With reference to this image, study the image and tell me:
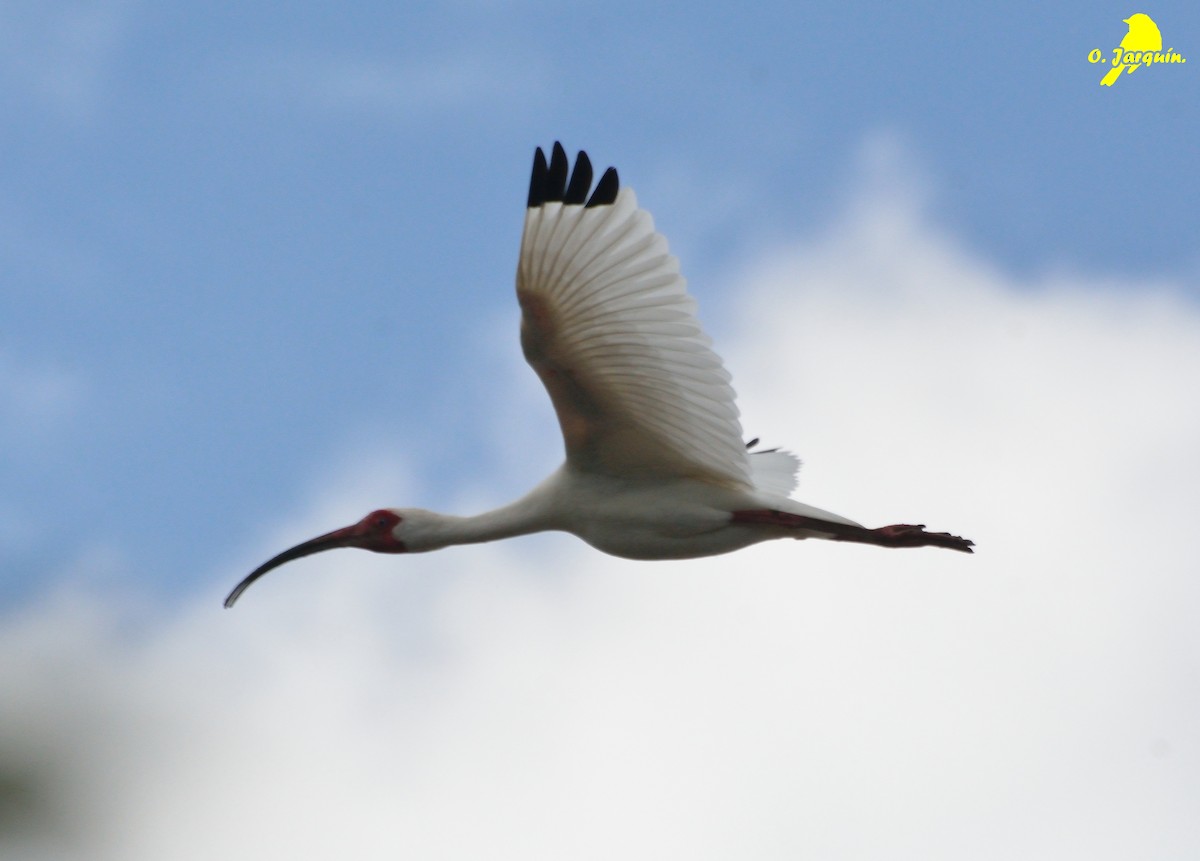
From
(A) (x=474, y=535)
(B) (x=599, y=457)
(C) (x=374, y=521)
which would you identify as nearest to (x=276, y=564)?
(C) (x=374, y=521)

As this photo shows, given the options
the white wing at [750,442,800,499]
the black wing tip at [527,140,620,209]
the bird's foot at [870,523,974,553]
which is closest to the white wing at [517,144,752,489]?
the black wing tip at [527,140,620,209]

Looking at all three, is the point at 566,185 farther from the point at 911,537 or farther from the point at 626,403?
the point at 911,537

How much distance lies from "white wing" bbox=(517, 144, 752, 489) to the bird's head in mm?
2038

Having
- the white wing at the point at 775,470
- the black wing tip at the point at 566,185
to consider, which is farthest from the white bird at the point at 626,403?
the white wing at the point at 775,470

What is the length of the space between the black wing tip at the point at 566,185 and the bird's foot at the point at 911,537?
9.90ft

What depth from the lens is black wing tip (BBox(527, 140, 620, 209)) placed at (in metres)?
10.8

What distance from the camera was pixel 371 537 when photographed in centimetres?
1324

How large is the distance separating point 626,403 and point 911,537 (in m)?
2.27

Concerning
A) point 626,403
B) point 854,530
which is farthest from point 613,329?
point 854,530

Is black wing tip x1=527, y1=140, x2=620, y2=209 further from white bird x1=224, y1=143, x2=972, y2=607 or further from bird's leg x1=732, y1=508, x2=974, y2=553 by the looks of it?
bird's leg x1=732, y1=508, x2=974, y2=553

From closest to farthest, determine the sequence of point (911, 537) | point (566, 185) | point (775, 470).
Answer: point (566, 185) → point (911, 537) → point (775, 470)

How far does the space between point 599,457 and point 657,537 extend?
2.28 ft

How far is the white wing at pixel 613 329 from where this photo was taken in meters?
10.8

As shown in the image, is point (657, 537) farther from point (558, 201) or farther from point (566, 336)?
point (558, 201)
